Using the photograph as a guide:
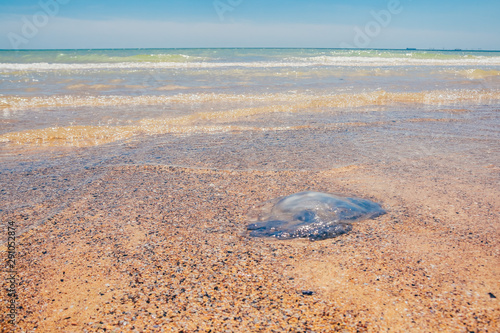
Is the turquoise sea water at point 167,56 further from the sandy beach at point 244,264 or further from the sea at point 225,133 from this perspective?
the sandy beach at point 244,264

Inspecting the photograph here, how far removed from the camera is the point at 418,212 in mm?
3025

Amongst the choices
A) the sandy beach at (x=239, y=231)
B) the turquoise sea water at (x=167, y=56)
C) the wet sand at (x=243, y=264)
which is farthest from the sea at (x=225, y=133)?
the turquoise sea water at (x=167, y=56)

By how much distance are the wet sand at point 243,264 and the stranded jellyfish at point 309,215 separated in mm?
103

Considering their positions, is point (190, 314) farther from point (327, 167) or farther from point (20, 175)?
point (20, 175)

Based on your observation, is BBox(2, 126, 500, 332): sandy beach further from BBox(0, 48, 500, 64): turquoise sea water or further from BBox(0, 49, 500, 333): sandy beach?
BBox(0, 48, 500, 64): turquoise sea water

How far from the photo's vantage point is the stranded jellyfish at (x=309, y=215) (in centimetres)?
267

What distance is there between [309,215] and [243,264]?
2.58ft

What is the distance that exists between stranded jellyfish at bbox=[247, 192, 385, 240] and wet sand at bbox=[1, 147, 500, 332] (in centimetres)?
10

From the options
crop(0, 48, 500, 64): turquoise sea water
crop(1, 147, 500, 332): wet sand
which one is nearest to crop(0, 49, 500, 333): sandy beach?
crop(1, 147, 500, 332): wet sand

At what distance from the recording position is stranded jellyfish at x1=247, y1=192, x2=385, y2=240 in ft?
8.76

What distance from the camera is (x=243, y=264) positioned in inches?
89.4

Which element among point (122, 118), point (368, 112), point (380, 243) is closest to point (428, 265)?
point (380, 243)

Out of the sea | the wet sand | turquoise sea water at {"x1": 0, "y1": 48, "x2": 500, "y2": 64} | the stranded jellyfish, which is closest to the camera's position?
the wet sand

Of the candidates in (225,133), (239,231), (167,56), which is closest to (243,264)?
(239,231)
